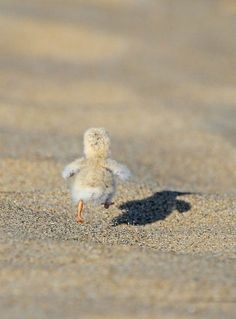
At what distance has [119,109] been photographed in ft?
43.4

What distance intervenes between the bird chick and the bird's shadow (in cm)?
37

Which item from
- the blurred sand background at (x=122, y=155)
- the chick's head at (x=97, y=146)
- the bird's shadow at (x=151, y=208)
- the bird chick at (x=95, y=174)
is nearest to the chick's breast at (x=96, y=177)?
the bird chick at (x=95, y=174)

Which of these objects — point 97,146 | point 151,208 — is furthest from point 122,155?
point 97,146

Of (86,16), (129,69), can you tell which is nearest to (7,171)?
(129,69)

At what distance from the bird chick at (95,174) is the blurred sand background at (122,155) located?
0.68ft

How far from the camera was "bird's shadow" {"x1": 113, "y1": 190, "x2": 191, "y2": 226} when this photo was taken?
6.77 metres

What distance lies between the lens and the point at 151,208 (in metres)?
7.17

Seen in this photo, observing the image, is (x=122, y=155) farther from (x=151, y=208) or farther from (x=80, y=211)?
(x=80, y=211)

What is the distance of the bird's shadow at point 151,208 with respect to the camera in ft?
22.2

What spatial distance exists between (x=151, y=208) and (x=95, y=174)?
1097 mm

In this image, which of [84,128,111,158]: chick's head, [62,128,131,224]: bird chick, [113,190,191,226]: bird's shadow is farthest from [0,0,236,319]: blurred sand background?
[84,128,111,158]: chick's head

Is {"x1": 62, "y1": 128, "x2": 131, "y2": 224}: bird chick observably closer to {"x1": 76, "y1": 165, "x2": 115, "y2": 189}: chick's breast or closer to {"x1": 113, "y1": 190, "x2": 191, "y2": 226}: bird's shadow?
{"x1": 76, "y1": 165, "x2": 115, "y2": 189}: chick's breast

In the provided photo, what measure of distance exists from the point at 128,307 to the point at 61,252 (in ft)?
3.12

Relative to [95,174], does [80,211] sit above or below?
below
